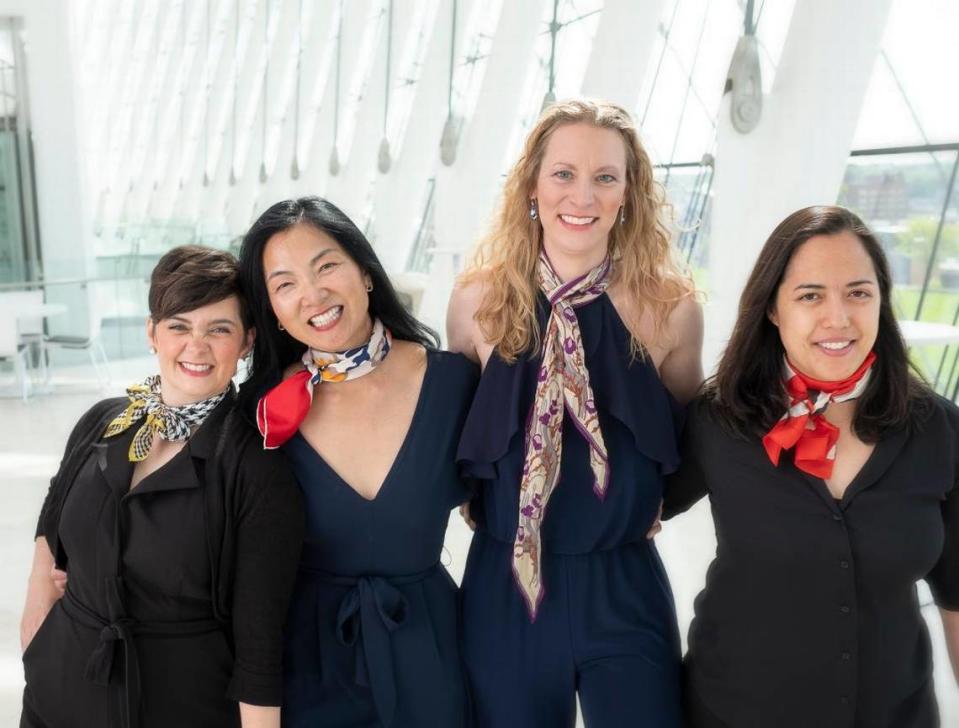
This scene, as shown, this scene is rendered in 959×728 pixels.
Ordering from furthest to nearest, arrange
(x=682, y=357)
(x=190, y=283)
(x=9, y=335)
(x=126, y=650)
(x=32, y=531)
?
(x=9, y=335) → (x=32, y=531) → (x=682, y=357) → (x=190, y=283) → (x=126, y=650)

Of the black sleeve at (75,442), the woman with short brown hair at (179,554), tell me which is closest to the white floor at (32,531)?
the black sleeve at (75,442)

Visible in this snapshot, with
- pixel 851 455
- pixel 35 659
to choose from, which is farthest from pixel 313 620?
pixel 851 455

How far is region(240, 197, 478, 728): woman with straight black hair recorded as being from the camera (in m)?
2.11

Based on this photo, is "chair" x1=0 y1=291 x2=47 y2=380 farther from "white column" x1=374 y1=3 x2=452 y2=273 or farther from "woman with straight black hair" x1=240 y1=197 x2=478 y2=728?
"woman with straight black hair" x1=240 y1=197 x2=478 y2=728

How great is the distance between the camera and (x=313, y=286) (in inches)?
82.7

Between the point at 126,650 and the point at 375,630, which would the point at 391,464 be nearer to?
the point at 375,630

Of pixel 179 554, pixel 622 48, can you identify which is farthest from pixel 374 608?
pixel 622 48

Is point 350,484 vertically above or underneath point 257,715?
above

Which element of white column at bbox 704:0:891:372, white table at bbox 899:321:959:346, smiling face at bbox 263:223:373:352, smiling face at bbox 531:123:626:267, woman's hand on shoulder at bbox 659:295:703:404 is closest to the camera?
smiling face at bbox 263:223:373:352

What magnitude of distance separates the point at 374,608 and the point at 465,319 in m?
0.81

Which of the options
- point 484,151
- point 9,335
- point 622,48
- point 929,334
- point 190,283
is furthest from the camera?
point 484,151

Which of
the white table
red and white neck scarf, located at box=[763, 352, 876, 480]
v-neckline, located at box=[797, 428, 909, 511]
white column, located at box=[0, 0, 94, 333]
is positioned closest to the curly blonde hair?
A: red and white neck scarf, located at box=[763, 352, 876, 480]

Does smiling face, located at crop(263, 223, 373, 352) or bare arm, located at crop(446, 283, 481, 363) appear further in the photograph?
bare arm, located at crop(446, 283, 481, 363)

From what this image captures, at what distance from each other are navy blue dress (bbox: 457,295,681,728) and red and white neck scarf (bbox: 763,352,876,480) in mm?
385
